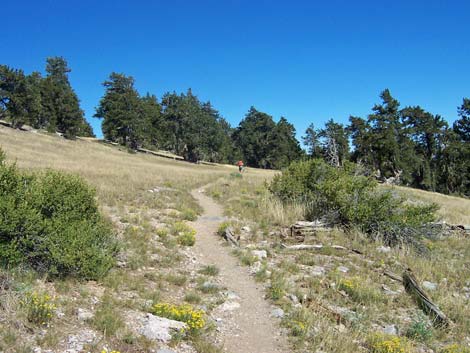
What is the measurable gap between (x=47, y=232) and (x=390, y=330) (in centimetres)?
640

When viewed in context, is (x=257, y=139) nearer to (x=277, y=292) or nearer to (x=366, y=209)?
(x=366, y=209)

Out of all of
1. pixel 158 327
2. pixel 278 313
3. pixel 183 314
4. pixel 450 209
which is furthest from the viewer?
pixel 450 209

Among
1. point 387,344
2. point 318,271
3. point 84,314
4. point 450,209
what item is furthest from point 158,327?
point 450,209

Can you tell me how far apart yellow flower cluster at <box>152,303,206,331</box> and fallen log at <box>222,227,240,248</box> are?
4.77 metres

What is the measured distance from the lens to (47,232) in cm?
630

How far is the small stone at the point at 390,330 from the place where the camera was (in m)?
5.93

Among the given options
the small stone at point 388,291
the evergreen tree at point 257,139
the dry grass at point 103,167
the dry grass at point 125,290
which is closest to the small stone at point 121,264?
the dry grass at point 125,290

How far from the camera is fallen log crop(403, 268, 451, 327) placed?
21.2 ft

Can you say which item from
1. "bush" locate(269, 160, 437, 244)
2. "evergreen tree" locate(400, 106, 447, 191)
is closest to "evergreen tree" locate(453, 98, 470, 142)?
"evergreen tree" locate(400, 106, 447, 191)

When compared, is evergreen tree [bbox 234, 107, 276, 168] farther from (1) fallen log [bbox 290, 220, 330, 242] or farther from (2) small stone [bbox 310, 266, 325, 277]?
(2) small stone [bbox 310, 266, 325, 277]

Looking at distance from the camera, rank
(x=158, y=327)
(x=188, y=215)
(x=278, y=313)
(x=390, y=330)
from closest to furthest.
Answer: (x=158, y=327) → (x=390, y=330) → (x=278, y=313) → (x=188, y=215)

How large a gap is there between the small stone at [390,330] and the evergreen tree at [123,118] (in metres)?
65.0

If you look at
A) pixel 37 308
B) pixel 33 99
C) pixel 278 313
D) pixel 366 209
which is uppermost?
pixel 33 99

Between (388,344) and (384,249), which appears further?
(384,249)
